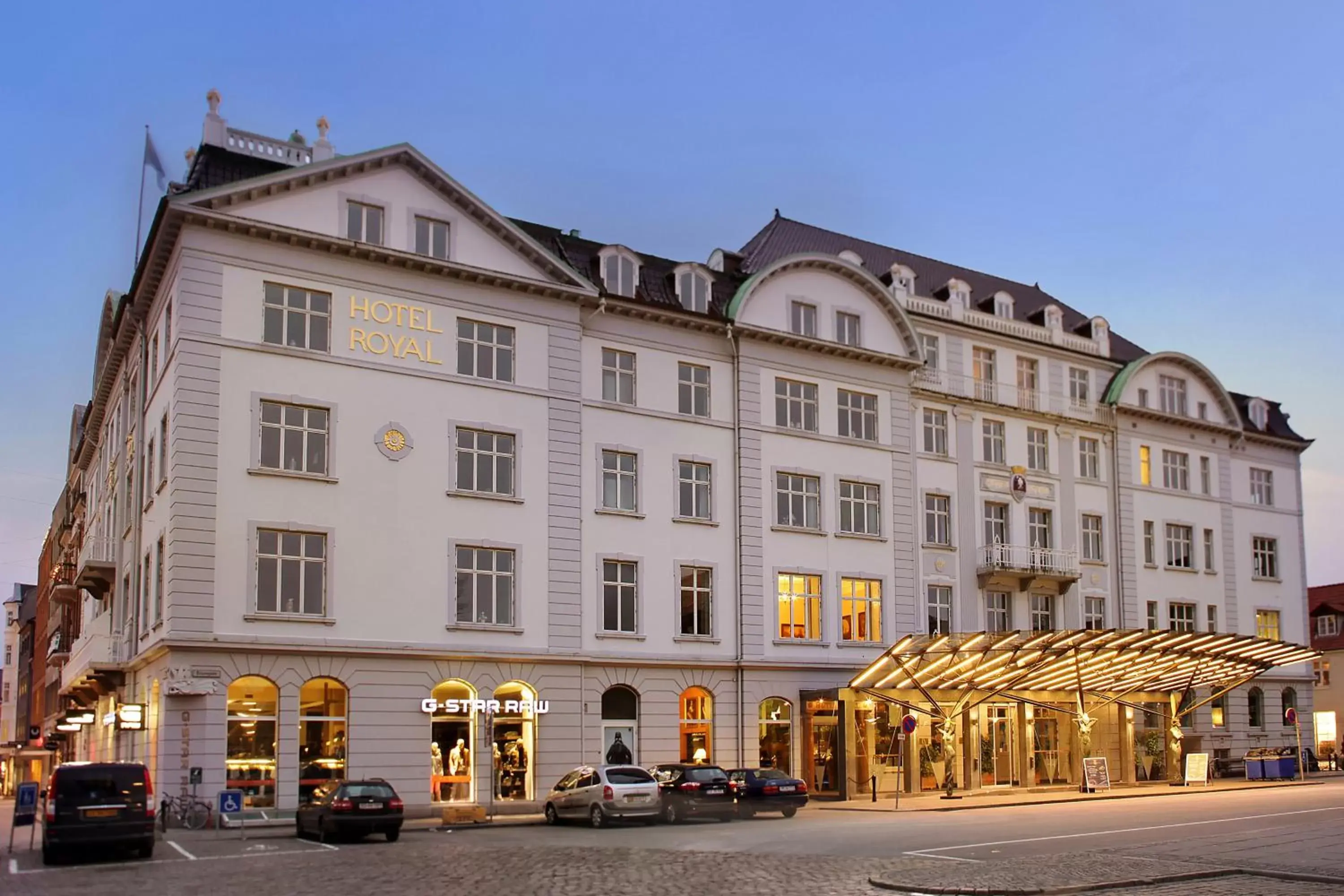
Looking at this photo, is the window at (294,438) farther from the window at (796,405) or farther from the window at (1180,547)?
the window at (1180,547)

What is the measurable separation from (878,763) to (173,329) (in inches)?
972

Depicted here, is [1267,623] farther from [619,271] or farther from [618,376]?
[619,271]

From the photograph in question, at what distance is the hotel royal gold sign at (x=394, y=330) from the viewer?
37.9 m

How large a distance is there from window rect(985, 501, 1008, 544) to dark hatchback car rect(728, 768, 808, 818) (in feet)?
55.6

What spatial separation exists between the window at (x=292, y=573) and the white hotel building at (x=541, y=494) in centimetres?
8

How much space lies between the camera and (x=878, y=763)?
4531 centimetres

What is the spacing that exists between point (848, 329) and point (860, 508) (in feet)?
19.7

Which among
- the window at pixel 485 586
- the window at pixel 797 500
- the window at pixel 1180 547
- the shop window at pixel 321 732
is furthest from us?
the window at pixel 1180 547

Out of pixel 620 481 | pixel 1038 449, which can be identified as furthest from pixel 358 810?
pixel 1038 449

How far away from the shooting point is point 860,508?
47.4 metres

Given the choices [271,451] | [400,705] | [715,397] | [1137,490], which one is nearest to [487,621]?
[400,705]

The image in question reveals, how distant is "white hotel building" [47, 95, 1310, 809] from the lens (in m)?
35.8

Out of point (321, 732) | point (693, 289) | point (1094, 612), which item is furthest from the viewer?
point (1094, 612)

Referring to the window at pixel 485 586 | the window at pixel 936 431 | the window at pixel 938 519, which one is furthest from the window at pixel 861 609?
the window at pixel 485 586
